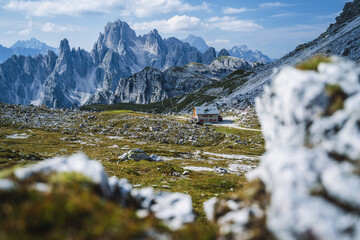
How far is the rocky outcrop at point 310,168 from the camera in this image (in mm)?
5273

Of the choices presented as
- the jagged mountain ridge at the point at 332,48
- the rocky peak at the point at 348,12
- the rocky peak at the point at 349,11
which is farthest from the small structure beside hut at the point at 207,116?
the rocky peak at the point at 349,11

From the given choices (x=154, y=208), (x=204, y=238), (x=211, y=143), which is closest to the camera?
(x=204, y=238)

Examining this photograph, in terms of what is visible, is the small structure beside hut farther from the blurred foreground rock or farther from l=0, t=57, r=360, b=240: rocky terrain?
the blurred foreground rock

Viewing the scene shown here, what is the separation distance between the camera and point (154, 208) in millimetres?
7617

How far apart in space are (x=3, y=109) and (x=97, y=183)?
139 m

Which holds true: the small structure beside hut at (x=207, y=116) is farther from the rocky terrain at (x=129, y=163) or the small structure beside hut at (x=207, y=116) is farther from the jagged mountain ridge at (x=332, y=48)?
the jagged mountain ridge at (x=332, y=48)

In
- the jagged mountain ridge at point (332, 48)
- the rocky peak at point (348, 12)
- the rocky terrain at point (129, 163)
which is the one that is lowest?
the rocky terrain at point (129, 163)

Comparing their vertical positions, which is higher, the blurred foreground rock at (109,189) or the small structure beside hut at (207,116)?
the blurred foreground rock at (109,189)

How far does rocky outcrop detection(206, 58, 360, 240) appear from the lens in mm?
5273

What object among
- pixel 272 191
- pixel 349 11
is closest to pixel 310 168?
pixel 272 191

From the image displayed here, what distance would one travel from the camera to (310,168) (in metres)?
5.98

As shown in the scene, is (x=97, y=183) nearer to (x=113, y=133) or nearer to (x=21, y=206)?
(x=21, y=206)

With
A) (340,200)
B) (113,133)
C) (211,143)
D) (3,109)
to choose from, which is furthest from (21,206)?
(3,109)

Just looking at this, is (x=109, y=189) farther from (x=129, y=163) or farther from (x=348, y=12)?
(x=348, y=12)
